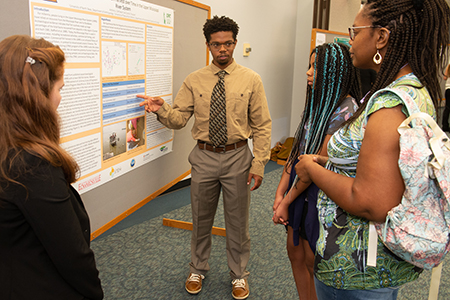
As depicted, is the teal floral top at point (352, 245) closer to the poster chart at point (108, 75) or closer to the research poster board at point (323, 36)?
the poster chart at point (108, 75)

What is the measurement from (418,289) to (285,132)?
3511mm

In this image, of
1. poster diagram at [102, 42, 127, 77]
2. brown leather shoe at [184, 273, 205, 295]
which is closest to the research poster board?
poster diagram at [102, 42, 127, 77]

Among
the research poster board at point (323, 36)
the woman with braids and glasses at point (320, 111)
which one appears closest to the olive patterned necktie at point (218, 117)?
the woman with braids and glasses at point (320, 111)

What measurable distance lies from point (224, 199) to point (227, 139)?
Answer: 0.39 m

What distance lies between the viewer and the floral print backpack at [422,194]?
761 mm

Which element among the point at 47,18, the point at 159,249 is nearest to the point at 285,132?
the point at 159,249

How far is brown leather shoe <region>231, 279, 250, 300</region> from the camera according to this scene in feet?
6.83

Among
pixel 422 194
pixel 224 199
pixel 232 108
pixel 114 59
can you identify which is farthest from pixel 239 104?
pixel 422 194

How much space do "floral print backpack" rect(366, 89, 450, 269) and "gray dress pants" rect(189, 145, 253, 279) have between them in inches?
50.5

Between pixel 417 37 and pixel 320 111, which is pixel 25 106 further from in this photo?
pixel 320 111

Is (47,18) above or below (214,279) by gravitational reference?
above

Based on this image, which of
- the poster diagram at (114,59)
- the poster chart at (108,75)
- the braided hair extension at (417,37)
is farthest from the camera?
the poster diagram at (114,59)

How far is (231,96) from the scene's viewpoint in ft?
6.59

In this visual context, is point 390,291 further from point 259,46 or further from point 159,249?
point 259,46
